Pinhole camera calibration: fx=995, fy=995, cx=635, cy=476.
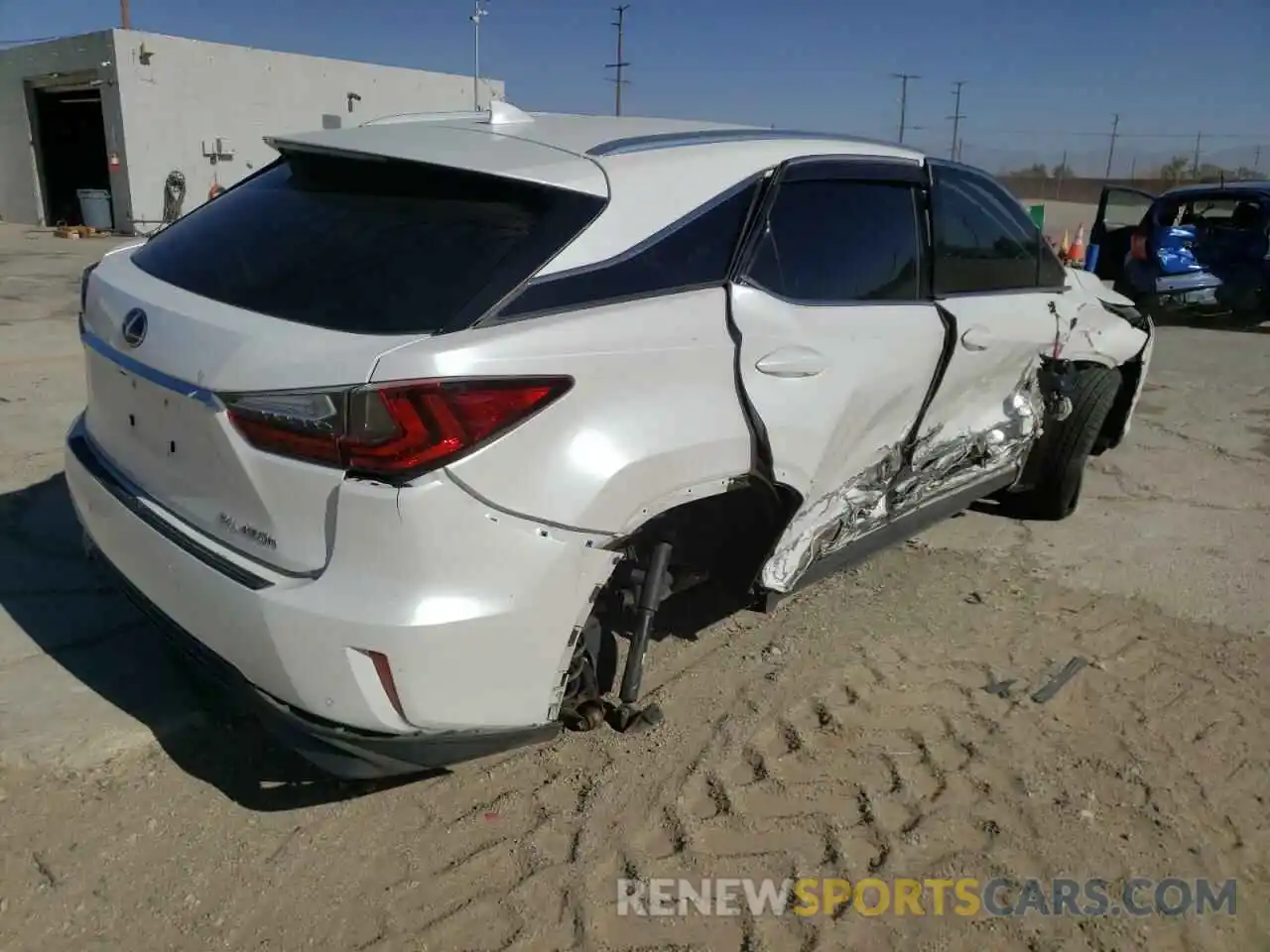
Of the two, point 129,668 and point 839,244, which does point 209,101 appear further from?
point 839,244

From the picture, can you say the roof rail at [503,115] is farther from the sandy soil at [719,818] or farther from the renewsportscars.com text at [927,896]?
the renewsportscars.com text at [927,896]

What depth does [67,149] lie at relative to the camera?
2323 cm

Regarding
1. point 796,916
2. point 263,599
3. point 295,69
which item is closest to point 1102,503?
point 796,916

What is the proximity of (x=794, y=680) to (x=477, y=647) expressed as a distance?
1.55m

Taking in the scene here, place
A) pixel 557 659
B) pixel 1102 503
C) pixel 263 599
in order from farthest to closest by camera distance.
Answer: pixel 1102 503 < pixel 557 659 < pixel 263 599

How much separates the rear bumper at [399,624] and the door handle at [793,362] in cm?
73

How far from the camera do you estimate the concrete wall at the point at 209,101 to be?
19.9 meters

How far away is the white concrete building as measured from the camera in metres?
19.9

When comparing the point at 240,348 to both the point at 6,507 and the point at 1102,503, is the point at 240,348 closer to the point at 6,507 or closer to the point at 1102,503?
the point at 6,507

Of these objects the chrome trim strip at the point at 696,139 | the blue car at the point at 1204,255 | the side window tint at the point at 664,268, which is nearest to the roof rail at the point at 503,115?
the chrome trim strip at the point at 696,139

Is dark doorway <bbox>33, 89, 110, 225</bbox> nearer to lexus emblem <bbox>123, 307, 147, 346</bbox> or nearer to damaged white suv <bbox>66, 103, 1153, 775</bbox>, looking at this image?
lexus emblem <bbox>123, 307, 147, 346</bbox>

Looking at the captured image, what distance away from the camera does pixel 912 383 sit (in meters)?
3.36

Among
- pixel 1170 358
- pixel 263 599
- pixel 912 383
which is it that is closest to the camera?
pixel 263 599

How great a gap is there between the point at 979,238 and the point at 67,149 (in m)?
25.1
